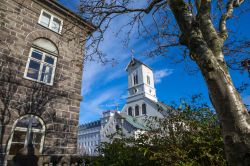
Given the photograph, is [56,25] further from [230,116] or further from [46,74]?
[230,116]

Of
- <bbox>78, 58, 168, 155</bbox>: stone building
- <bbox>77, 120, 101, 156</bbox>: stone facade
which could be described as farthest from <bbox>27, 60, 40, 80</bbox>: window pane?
<bbox>77, 120, 101, 156</bbox>: stone facade

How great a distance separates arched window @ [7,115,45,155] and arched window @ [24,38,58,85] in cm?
188

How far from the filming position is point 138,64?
163 ft

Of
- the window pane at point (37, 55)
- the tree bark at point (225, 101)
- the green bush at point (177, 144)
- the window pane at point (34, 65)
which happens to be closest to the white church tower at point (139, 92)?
the window pane at point (37, 55)

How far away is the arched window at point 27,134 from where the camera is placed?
6.57 meters

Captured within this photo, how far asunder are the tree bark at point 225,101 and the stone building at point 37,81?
4.75 m

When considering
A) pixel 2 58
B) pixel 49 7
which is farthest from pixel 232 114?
pixel 49 7

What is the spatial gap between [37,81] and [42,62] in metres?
1.13

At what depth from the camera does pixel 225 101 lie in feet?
6.84

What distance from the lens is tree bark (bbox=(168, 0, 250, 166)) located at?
186 cm

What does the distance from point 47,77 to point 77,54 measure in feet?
8.07

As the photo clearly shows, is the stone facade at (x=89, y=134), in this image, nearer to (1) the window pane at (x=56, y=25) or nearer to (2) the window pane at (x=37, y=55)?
(1) the window pane at (x=56, y=25)

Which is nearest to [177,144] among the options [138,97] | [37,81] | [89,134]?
[37,81]

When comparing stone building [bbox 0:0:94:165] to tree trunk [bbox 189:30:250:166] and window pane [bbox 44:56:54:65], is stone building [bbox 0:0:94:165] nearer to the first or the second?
window pane [bbox 44:56:54:65]
